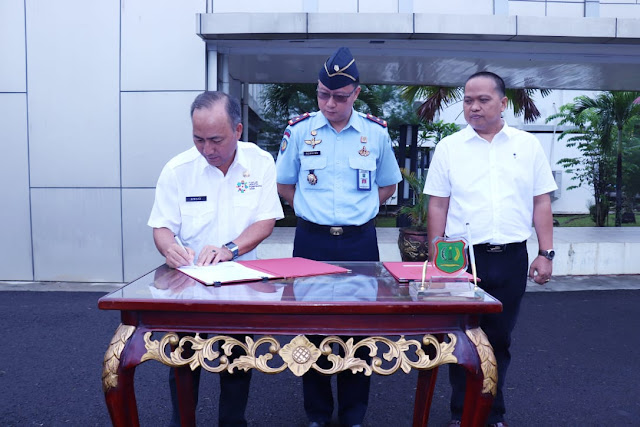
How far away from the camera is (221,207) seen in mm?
2381

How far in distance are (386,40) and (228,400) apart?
4554 millimetres

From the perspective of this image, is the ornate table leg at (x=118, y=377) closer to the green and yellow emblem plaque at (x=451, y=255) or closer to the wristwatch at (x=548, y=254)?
the green and yellow emblem plaque at (x=451, y=255)

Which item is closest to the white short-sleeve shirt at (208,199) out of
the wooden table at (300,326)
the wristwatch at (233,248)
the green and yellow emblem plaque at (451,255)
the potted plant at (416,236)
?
the wristwatch at (233,248)

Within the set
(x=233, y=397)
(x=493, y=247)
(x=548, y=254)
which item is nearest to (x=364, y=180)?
(x=493, y=247)

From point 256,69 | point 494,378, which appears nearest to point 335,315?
point 494,378

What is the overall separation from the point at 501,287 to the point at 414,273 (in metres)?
0.74

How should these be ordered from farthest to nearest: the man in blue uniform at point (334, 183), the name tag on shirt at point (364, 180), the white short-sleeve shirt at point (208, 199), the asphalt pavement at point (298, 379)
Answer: the asphalt pavement at point (298, 379) < the name tag on shirt at point (364, 180) < the man in blue uniform at point (334, 183) < the white short-sleeve shirt at point (208, 199)

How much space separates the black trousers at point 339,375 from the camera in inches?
104

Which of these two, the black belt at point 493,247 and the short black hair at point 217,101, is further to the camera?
the black belt at point 493,247

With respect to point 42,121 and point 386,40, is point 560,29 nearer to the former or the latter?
point 386,40

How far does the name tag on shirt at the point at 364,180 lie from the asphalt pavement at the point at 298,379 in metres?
1.22

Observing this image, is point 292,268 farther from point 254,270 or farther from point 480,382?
point 480,382

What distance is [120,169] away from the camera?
6199mm

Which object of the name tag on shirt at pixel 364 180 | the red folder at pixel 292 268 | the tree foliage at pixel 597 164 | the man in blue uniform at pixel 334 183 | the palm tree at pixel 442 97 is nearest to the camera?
the red folder at pixel 292 268
